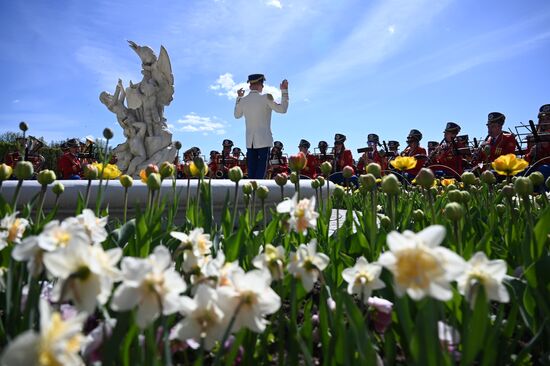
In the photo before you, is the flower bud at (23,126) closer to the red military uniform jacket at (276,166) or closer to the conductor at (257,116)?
the conductor at (257,116)

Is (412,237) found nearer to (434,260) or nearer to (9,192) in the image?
(434,260)

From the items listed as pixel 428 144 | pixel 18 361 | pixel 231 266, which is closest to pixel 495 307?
pixel 231 266

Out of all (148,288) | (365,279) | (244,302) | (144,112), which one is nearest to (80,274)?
(148,288)

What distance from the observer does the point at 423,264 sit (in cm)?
36

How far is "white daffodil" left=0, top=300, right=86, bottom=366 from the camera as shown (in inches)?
10.1

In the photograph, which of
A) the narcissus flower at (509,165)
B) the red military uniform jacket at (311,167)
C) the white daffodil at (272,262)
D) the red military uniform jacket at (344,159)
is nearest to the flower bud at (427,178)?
the white daffodil at (272,262)

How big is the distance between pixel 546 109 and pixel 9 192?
802 centimetres

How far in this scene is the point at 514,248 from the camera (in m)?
0.97

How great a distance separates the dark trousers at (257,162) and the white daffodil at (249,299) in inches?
164

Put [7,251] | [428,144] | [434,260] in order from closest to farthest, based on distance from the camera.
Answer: [434,260] < [7,251] < [428,144]

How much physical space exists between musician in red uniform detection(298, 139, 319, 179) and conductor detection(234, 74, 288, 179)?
9.80 ft

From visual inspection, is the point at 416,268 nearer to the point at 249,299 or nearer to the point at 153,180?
the point at 249,299

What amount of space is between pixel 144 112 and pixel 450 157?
5596 millimetres

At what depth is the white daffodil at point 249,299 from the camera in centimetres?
41
